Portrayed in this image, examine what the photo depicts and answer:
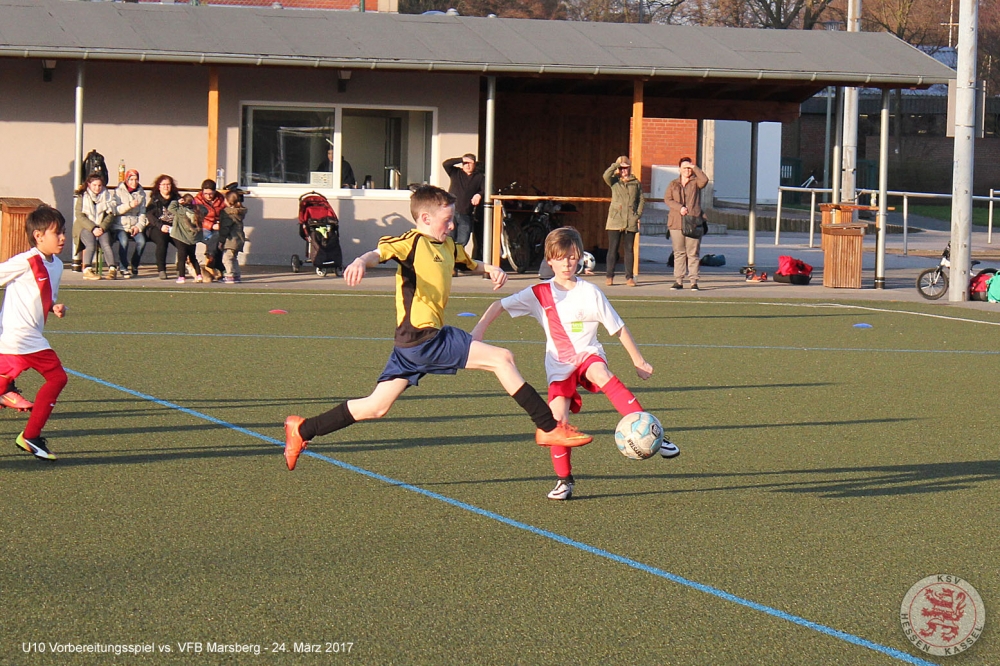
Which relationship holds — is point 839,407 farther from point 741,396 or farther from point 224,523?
point 224,523

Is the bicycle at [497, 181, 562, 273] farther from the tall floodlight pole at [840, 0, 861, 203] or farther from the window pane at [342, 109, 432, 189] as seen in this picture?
the tall floodlight pole at [840, 0, 861, 203]

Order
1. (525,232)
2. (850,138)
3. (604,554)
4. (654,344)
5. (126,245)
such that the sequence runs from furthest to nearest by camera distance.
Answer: (850,138)
(525,232)
(126,245)
(654,344)
(604,554)

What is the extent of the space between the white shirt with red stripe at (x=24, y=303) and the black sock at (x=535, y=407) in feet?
9.74

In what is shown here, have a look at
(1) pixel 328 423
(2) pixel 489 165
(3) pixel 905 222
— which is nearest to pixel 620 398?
(1) pixel 328 423

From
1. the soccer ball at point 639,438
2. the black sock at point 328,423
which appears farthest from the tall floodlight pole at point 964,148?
the black sock at point 328,423

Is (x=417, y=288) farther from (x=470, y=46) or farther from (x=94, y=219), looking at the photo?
(x=470, y=46)

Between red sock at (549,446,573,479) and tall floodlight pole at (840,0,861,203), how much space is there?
17140 millimetres

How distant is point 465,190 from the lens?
20.3 meters

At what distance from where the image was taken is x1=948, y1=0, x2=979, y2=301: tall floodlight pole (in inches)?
754

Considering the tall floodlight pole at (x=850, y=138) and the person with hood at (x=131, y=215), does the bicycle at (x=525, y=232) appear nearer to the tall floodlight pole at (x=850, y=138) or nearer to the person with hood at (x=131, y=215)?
the tall floodlight pole at (x=850, y=138)

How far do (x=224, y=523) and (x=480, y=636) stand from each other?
200cm

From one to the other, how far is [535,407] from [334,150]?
16.2m

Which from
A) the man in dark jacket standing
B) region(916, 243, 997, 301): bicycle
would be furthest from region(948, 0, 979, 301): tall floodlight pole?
the man in dark jacket standing

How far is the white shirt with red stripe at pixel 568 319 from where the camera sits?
699 centimetres
